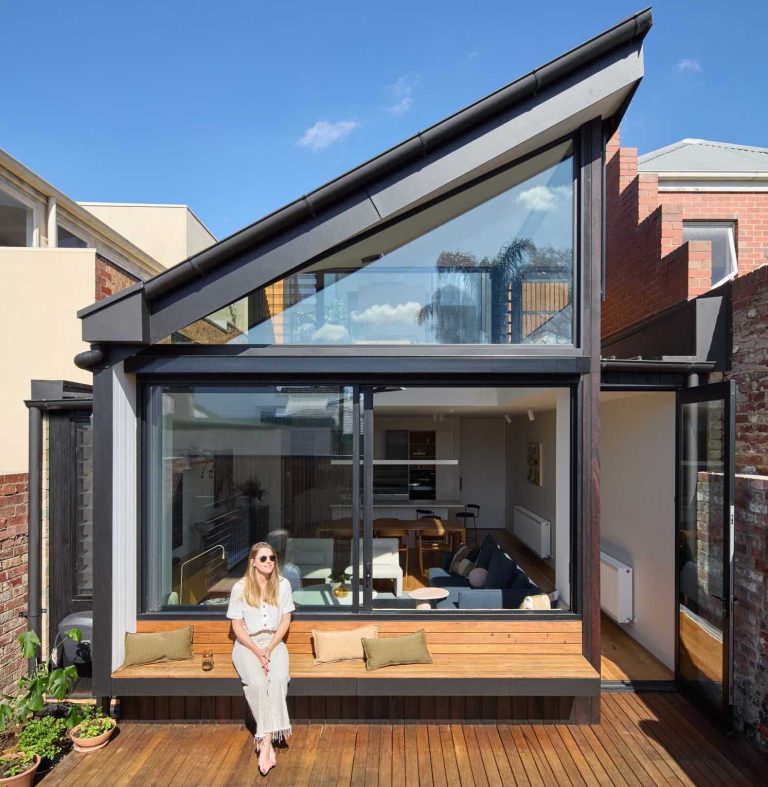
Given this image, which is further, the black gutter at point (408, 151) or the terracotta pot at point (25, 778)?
the black gutter at point (408, 151)

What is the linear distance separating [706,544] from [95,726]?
477 cm

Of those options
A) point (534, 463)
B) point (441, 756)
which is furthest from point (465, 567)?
point (534, 463)

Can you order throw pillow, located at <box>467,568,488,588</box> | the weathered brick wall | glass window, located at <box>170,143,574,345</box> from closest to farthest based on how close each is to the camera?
the weathered brick wall < glass window, located at <box>170,143,574,345</box> < throw pillow, located at <box>467,568,488,588</box>

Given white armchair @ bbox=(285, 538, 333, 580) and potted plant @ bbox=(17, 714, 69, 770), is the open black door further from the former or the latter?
potted plant @ bbox=(17, 714, 69, 770)

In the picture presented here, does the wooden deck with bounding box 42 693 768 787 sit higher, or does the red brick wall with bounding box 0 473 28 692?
the red brick wall with bounding box 0 473 28 692

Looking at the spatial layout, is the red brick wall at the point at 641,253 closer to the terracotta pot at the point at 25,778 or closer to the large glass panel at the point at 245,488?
the large glass panel at the point at 245,488

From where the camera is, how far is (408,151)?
12.7 ft

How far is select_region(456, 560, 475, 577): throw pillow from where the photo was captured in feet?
20.0

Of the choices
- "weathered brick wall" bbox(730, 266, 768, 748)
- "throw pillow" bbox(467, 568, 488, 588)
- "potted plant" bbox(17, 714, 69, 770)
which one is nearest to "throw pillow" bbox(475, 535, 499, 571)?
"throw pillow" bbox(467, 568, 488, 588)

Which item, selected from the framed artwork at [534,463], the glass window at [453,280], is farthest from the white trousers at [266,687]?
the framed artwork at [534,463]

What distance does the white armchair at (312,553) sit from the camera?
4262 mm

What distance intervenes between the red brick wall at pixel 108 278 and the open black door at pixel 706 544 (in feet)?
18.5

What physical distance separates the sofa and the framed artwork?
332 cm

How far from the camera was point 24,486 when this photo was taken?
4297 millimetres
